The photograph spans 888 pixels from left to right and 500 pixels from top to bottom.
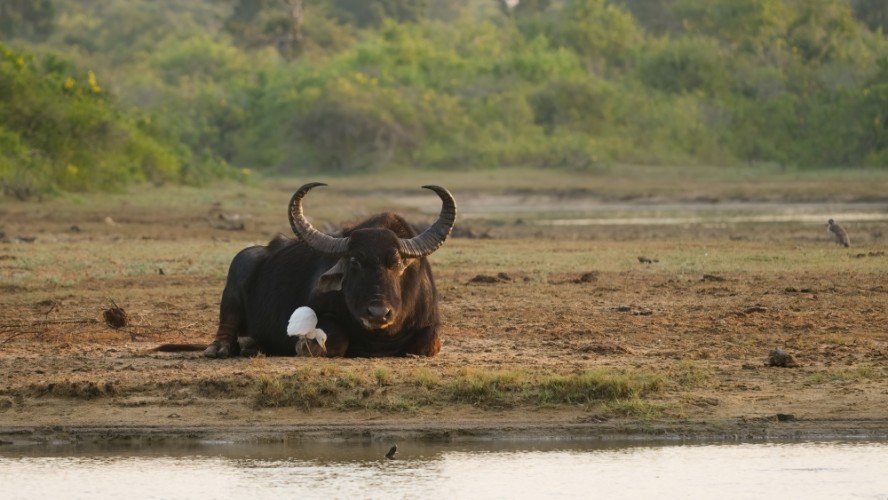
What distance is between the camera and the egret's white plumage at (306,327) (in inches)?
373

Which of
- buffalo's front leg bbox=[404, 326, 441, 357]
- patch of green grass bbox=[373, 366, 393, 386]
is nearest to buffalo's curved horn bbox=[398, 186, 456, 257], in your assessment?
buffalo's front leg bbox=[404, 326, 441, 357]

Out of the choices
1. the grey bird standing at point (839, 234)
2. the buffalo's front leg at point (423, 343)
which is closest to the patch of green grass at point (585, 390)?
the buffalo's front leg at point (423, 343)

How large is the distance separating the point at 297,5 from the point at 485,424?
167 feet

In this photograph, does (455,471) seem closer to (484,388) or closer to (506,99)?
(484,388)

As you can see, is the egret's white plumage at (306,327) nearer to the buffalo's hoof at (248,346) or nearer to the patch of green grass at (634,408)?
the buffalo's hoof at (248,346)

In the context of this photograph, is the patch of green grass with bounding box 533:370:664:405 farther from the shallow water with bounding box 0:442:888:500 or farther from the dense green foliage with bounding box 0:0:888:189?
the dense green foliage with bounding box 0:0:888:189

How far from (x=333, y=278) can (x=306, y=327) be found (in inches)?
13.0

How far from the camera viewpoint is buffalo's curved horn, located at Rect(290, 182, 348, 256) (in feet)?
31.3

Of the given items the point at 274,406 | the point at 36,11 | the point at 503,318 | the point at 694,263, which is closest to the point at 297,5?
the point at 36,11

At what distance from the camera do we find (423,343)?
976 centimetres

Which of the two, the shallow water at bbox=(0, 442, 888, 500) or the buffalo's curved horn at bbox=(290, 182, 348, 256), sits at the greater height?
the buffalo's curved horn at bbox=(290, 182, 348, 256)

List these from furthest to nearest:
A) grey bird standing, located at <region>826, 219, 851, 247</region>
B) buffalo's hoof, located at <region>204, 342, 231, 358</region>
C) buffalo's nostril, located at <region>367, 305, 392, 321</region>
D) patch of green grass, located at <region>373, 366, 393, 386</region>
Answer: grey bird standing, located at <region>826, 219, 851, 247</region>
buffalo's hoof, located at <region>204, 342, 231, 358</region>
buffalo's nostril, located at <region>367, 305, 392, 321</region>
patch of green grass, located at <region>373, 366, 393, 386</region>

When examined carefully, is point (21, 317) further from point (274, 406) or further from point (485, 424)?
point (485, 424)

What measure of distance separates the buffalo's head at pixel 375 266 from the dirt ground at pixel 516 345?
34 centimetres
